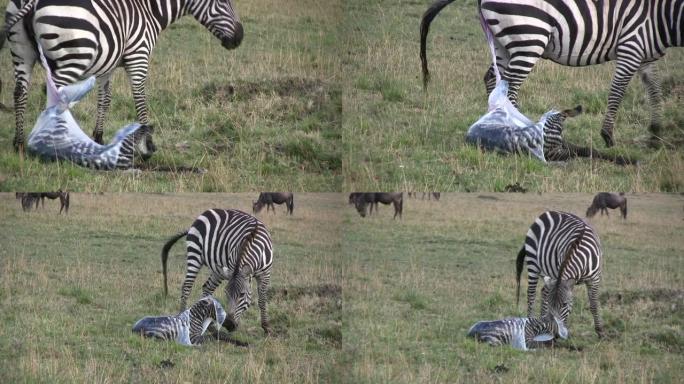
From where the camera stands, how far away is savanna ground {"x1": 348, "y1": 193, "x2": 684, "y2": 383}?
1130 cm

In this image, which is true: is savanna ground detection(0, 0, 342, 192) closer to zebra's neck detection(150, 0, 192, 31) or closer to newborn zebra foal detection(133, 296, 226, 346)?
zebra's neck detection(150, 0, 192, 31)

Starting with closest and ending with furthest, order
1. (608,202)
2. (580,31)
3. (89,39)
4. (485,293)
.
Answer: (89,39) < (580,31) < (608,202) < (485,293)

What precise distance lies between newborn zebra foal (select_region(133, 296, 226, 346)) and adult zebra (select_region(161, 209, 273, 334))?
0.40ft

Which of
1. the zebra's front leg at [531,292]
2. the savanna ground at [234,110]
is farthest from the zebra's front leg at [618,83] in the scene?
the savanna ground at [234,110]

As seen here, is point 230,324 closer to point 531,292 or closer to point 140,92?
point 140,92

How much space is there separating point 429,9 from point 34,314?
4.87 m

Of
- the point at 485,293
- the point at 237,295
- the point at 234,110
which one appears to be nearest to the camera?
the point at 485,293

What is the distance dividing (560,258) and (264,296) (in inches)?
115

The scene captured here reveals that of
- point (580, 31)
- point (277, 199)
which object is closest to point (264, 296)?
point (277, 199)

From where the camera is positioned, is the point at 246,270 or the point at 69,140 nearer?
the point at 69,140

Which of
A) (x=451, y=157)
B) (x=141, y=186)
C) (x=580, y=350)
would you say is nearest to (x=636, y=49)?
(x=451, y=157)

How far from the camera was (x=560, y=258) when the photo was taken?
37.9 feet

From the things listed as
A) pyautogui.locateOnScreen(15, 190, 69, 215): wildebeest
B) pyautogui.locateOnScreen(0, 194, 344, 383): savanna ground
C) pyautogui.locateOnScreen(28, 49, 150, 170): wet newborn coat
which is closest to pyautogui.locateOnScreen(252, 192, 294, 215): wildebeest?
pyautogui.locateOnScreen(0, 194, 344, 383): savanna ground

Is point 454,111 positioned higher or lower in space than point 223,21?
lower
